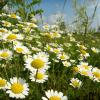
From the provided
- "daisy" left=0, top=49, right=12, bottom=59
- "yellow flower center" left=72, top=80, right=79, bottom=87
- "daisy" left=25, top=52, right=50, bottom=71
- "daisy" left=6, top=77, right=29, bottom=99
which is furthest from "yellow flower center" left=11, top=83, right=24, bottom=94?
"yellow flower center" left=72, top=80, right=79, bottom=87

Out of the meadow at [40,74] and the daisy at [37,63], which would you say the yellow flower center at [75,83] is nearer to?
the meadow at [40,74]

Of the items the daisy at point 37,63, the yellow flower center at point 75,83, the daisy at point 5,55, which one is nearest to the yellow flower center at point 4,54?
the daisy at point 5,55

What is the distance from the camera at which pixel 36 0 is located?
249 inches

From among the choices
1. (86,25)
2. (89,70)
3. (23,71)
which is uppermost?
(86,25)

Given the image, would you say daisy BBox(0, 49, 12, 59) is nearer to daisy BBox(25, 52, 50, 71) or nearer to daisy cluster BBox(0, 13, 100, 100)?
daisy cluster BBox(0, 13, 100, 100)

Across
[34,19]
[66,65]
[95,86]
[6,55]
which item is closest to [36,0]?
[34,19]

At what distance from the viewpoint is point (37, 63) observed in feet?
8.28

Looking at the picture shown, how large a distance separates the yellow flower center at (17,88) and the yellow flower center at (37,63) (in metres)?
0.19

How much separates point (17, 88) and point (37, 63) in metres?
0.28

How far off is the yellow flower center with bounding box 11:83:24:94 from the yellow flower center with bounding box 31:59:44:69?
0.19 meters

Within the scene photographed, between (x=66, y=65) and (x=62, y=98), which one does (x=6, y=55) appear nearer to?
(x=62, y=98)

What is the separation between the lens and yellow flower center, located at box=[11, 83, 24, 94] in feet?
7.54

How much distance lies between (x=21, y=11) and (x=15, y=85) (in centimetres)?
424

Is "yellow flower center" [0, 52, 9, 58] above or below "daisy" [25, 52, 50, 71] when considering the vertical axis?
above
